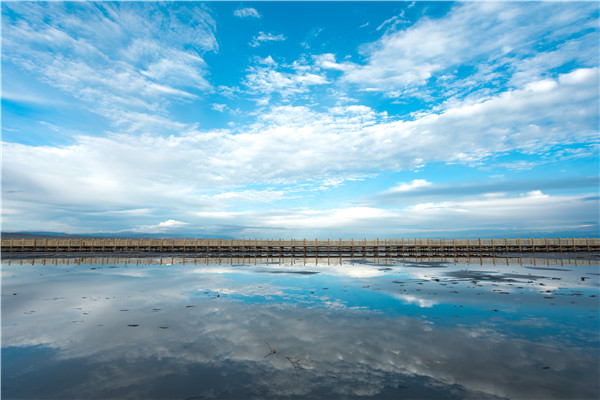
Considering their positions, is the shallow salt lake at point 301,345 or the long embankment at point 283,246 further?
the long embankment at point 283,246

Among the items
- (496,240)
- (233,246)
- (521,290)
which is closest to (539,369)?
(521,290)

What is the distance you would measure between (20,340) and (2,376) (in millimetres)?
2649

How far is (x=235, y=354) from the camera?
710cm

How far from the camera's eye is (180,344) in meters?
7.75

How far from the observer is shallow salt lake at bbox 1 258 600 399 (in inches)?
219

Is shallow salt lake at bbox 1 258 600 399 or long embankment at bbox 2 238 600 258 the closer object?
shallow salt lake at bbox 1 258 600 399

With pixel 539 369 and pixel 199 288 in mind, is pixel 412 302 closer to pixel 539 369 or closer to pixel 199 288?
pixel 539 369

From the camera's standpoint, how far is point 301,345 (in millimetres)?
7637

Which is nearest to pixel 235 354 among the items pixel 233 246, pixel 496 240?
pixel 233 246

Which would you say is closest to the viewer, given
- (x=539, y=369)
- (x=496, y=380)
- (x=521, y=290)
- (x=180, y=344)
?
(x=496, y=380)

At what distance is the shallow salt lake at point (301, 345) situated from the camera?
5.57m

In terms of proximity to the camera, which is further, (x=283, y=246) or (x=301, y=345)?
(x=283, y=246)

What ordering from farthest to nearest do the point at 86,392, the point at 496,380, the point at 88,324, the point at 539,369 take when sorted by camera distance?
the point at 88,324, the point at 539,369, the point at 496,380, the point at 86,392

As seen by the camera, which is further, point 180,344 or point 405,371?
point 180,344
